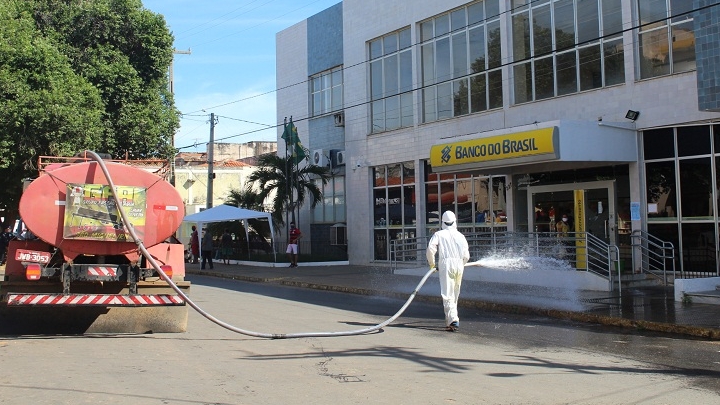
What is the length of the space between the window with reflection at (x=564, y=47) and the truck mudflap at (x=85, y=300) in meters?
13.5

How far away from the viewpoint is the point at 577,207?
18.3 m

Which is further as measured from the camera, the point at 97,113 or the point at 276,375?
the point at 97,113

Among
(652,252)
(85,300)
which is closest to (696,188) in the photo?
(652,252)

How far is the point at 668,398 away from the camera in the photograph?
7156 mm

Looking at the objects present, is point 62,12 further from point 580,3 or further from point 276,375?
point 276,375

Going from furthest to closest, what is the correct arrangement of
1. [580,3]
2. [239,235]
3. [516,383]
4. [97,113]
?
[239,235] → [97,113] → [580,3] → [516,383]

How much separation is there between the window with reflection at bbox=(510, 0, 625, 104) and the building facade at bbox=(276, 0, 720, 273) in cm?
4

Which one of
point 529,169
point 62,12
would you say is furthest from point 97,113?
point 529,169

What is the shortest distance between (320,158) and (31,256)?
2234 centimetres

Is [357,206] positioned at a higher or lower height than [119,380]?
higher

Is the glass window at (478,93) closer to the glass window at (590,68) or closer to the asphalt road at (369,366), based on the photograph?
the glass window at (590,68)

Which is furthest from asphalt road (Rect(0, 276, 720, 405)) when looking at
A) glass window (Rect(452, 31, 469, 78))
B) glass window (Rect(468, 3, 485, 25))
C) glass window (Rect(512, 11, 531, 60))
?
glass window (Rect(468, 3, 485, 25))

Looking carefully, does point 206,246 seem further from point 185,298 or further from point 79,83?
point 185,298

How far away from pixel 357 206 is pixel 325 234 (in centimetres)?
378
